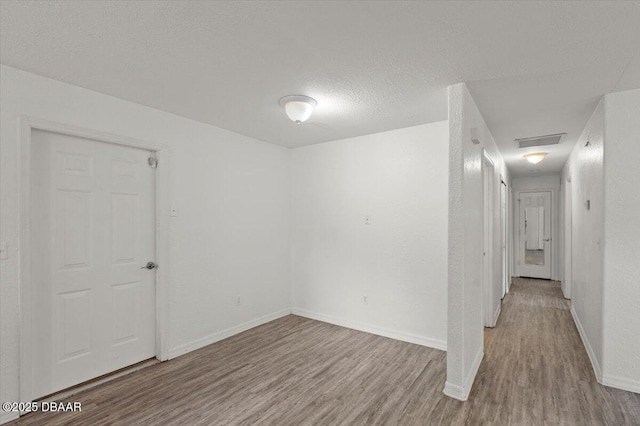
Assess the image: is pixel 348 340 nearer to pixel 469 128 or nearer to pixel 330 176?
pixel 330 176

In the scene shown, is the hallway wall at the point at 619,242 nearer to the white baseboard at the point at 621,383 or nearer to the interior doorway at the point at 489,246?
the white baseboard at the point at 621,383

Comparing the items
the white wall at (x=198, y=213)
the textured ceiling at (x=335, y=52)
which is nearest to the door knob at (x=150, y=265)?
the white wall at (x=198, y=213)

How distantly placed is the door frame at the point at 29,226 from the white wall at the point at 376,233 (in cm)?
204

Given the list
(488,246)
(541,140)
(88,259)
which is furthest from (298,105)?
(541,140)

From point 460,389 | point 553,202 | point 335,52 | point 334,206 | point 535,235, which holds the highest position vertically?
point 335,52

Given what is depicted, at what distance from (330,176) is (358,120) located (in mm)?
1136

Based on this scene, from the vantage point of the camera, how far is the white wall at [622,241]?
8.84 feet

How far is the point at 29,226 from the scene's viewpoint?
2.44 metres

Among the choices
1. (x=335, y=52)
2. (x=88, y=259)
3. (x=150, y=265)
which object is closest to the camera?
(x=335, y=52)

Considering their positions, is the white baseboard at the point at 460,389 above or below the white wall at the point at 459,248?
below

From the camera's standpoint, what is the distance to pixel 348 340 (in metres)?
3.85

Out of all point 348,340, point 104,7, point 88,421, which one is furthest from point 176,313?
point 104,7

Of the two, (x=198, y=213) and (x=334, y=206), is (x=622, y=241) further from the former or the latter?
(x=198, y=213)

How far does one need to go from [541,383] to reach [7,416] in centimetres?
424
